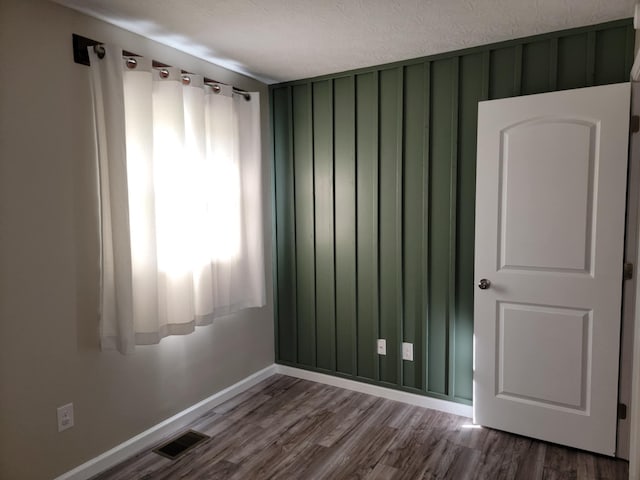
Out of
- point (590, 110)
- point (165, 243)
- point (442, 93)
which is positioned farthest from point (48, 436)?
point (590, 110)

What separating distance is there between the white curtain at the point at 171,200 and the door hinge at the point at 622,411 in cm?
226

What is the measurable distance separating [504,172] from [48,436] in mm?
2765

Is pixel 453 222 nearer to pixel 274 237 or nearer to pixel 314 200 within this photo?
pixel 314 200

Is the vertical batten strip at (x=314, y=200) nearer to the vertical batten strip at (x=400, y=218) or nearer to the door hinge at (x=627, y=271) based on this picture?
the vertical batten strip at (x=400, y=218)

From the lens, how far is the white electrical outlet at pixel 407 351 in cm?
303

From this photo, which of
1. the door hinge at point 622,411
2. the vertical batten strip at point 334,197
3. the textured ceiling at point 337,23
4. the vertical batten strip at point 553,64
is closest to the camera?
the textured ceiling at point 337,23

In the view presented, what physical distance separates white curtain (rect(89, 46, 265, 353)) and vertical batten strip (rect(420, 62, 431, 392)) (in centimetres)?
116

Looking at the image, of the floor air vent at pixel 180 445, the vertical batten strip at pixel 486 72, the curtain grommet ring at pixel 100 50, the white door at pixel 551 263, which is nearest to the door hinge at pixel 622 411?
the white door at pixel 551 263

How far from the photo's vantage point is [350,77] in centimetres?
312

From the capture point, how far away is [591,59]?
236 cm

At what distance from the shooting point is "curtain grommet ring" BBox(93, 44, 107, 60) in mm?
2117

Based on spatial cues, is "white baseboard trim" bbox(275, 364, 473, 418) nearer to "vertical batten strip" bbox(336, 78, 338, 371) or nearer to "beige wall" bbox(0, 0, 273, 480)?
"vertical batten strip" bbox(336, 78, 338, 371)

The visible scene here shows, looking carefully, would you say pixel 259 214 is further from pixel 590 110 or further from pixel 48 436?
pixel 590 110

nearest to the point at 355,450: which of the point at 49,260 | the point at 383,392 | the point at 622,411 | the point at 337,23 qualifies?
the point at 383,392
